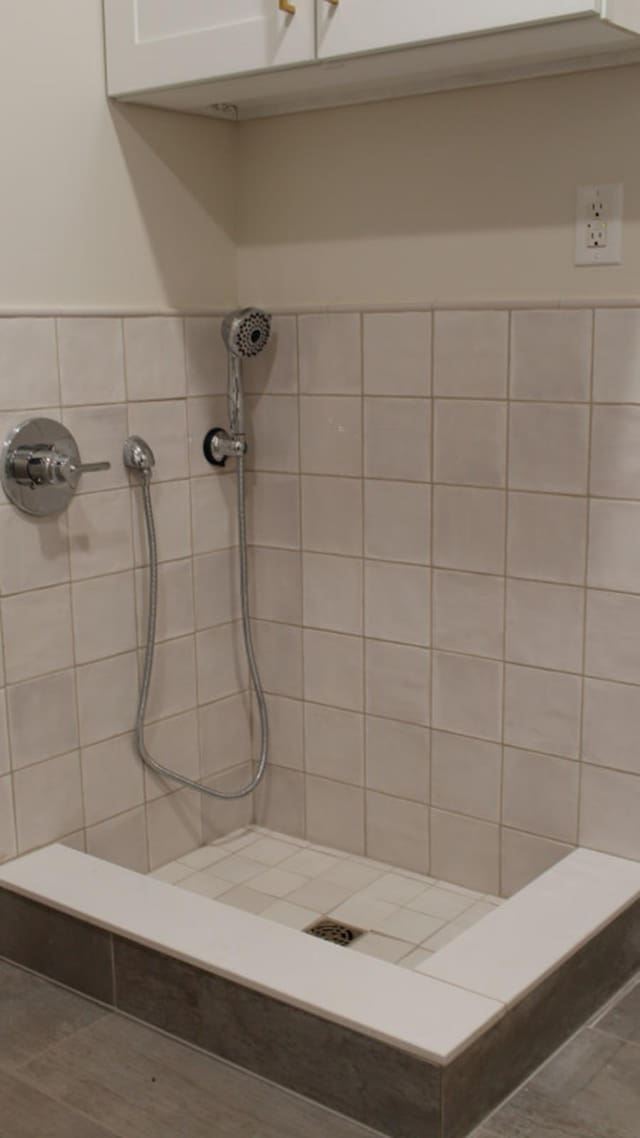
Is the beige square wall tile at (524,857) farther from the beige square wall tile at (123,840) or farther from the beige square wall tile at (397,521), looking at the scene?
the beige square wall tile at (123,840)

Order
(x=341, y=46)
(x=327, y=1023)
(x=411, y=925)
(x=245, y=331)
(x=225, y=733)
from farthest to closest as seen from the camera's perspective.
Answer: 1. (x=225, y=733)
2. (x=245, y=331)
3. (x=411, y=925)
4. (x=341, y=46)
5. (x=327, y=1023)

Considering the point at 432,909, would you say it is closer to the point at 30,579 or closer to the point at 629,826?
the point at 629,826

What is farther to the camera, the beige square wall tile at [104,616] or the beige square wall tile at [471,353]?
the beige square wall tile at [104,616]

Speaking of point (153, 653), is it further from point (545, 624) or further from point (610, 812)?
point (610, 812)

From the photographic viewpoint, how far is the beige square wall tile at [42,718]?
6.77 ft

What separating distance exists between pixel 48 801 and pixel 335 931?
55cm

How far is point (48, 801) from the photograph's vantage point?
7.02ft

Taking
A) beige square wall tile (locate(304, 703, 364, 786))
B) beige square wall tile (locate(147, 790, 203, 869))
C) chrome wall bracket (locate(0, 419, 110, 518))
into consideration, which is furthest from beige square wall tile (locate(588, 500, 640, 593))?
beige square wall tile (locate(147, 790, 203, 869))

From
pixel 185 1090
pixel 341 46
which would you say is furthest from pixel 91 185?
pixel 185 1090

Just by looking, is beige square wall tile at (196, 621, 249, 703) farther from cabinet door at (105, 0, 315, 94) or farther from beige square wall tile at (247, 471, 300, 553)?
cabinet door at (105, 0, 315, 94)

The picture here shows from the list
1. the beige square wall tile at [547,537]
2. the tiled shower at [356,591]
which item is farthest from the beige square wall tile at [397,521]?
the beige square wall tile at [547,537]

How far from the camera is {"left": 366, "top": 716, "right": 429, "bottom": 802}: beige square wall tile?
228 cm

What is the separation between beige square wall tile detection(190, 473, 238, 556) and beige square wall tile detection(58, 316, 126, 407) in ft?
0.84

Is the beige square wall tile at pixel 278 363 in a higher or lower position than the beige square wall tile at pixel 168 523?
higher
